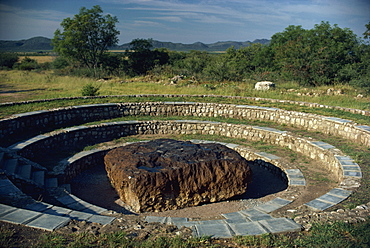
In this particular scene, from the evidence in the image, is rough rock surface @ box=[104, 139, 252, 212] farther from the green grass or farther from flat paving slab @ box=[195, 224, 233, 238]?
the green grass

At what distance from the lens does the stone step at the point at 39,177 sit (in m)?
6.71

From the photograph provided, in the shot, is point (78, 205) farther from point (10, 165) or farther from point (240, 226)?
point (240, 226)

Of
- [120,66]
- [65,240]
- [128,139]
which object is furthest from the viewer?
[120,66]

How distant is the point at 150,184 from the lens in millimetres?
5809

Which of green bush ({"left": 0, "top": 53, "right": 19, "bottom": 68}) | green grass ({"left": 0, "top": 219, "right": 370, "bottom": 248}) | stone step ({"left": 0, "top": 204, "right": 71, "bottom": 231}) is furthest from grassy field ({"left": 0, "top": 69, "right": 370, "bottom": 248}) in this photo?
green bush ({"left": 0, "top": 53, "right": 19, "bottom": 68})

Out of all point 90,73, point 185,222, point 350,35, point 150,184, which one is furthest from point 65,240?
point 350,35

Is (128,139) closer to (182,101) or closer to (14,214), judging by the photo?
(182,101)

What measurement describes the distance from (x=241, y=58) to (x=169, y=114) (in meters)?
26.1

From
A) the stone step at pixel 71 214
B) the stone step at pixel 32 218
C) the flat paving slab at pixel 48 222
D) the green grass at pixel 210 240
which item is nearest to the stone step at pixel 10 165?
the stone step at pixel 71 214

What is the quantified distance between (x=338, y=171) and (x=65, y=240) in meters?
6.25

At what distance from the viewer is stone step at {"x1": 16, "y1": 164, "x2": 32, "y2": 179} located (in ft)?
22.1

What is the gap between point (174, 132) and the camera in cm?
1152

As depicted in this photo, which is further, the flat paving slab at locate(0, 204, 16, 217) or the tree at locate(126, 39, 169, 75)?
the tree at locate(126, 39, 169, 75)

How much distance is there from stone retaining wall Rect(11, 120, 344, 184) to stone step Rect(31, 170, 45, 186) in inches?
28.1
